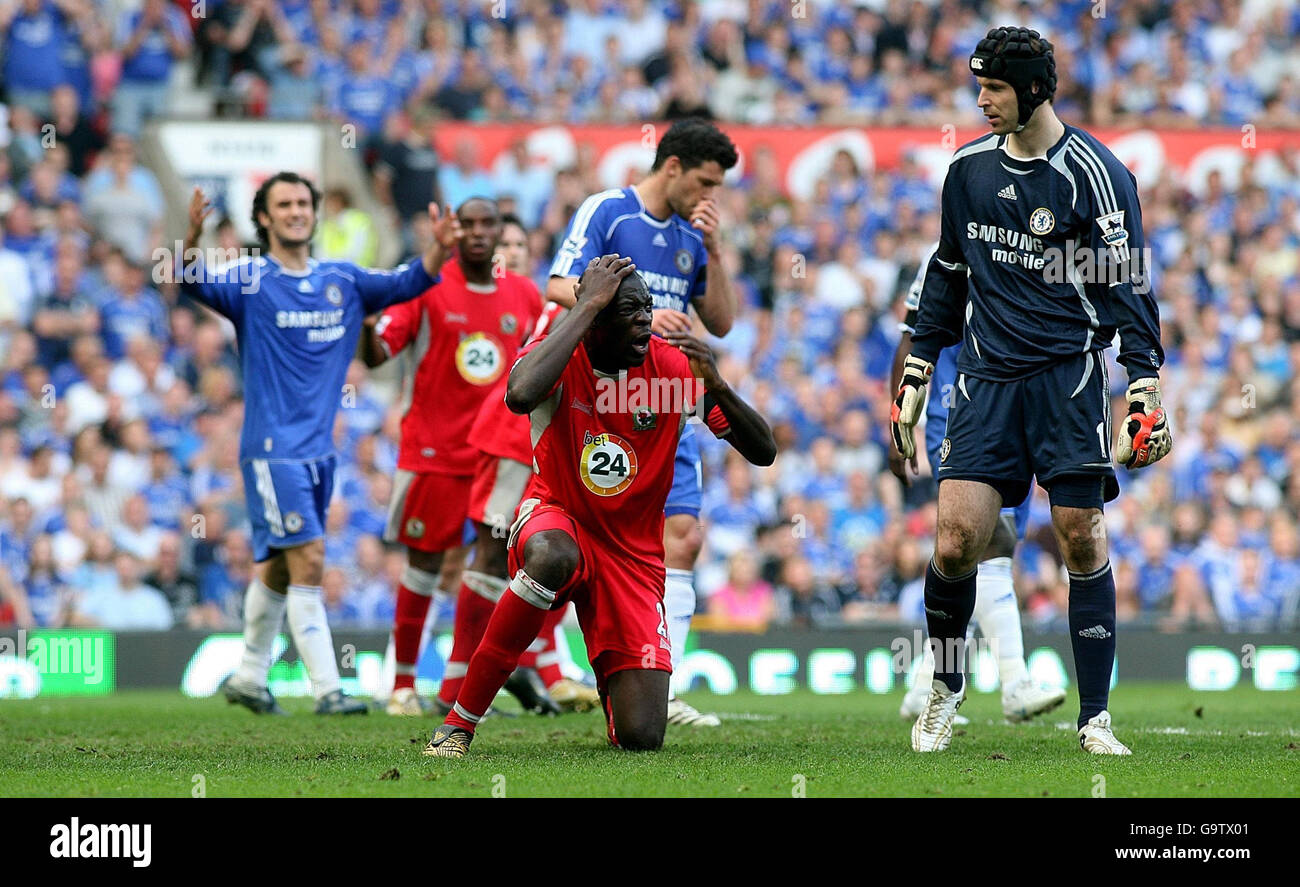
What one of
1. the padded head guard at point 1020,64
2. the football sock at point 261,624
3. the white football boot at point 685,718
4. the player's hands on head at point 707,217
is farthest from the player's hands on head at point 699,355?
the football sock at point 261,624

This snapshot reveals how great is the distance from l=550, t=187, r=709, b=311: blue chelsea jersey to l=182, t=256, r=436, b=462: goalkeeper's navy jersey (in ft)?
4.63

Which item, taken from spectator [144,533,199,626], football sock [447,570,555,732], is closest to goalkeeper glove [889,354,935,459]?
football sock [447,570,555,732]

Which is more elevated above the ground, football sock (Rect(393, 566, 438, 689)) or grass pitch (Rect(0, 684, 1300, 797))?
football sock (Rect(393, 566, 438, 689))

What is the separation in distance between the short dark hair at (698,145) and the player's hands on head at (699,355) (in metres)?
1.95

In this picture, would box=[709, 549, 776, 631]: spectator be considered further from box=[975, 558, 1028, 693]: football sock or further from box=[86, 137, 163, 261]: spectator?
box=[86, 137, 163, 261]: spectator

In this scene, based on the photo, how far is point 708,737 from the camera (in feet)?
25.2

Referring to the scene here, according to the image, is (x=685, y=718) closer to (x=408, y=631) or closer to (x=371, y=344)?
(x=408, y=631)

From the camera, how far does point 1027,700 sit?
8.61 meters

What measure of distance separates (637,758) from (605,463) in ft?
3.69

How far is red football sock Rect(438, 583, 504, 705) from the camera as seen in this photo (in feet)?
27.5

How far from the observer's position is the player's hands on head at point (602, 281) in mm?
6270

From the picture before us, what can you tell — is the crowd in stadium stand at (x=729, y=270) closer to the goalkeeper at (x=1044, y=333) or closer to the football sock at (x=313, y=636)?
the football sock at (x=313, y=636)

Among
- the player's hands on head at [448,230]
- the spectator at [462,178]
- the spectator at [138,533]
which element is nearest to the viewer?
the player's hands on head at [448,230]

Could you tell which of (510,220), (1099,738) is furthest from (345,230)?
(1099,738)
